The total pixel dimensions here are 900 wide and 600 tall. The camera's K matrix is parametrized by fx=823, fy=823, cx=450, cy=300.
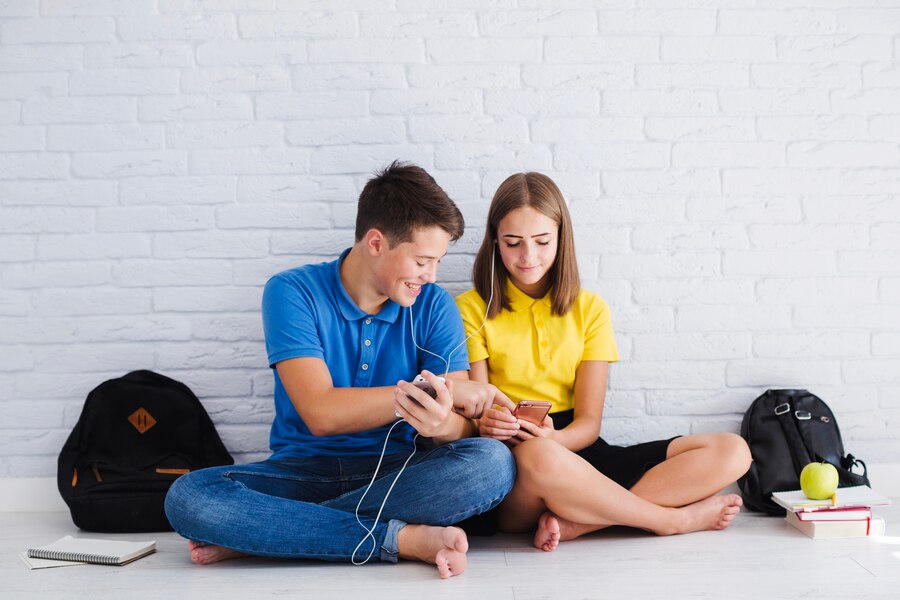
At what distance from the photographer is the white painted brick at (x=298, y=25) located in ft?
9.12

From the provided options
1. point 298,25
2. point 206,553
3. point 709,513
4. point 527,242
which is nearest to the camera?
point 206,553

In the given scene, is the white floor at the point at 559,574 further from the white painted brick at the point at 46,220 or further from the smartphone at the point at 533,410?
the white painted brick at the point at 46,220

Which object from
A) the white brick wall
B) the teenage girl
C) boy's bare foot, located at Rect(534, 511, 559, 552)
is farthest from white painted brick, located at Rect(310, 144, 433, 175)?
boy's bare foot, located at Rect(534, 511, 559, 552)

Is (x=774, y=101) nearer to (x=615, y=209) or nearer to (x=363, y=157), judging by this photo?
(x=615, y=209)

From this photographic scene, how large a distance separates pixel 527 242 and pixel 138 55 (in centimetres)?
148

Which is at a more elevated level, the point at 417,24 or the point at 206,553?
the point at 417,24

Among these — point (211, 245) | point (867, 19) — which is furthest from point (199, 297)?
point (867, 19)

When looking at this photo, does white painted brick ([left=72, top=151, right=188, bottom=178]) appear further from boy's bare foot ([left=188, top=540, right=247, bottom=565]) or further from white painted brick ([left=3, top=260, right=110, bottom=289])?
boy's bare foot ([left=188, top=540, right=247, bottom=565])

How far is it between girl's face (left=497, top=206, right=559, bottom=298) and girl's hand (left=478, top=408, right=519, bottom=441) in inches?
18.7

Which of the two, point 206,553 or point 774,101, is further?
point 774,101

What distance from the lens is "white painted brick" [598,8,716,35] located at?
279cm

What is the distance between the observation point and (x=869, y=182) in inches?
111

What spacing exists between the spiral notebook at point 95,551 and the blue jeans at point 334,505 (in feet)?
0.58

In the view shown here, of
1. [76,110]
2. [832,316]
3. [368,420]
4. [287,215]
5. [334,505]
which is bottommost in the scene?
[334,505]
